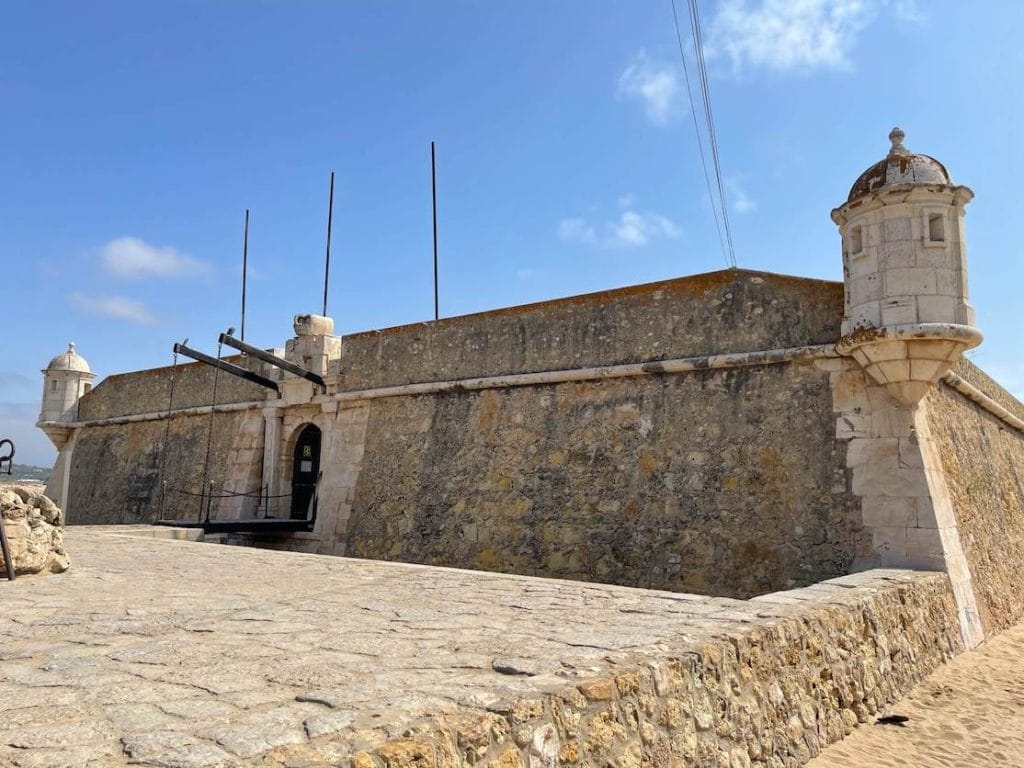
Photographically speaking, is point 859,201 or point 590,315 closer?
point 859,201

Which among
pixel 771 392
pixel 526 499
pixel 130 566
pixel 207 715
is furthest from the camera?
pixel 526 499

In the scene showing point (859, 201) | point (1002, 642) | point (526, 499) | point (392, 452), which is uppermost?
point (859, 201)

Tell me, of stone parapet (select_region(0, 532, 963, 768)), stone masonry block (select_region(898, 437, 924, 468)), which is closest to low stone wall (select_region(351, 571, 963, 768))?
stone parapet (select_region(0, 532, 963, 768))

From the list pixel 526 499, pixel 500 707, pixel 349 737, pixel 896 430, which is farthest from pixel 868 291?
pixel 349 737

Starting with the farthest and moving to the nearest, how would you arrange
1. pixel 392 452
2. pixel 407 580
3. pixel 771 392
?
pixel 392 452 → pixel 771 392 → pixel 407 580

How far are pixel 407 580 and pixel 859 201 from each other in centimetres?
519

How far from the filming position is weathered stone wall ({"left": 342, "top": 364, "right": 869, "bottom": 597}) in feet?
23.1

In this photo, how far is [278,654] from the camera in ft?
9.50

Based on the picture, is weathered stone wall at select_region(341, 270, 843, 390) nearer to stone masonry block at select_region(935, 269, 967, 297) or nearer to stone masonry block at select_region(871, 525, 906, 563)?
stone masonry block at select_region(935, 269, 967, 297)

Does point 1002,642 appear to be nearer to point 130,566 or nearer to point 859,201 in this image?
point 859,201

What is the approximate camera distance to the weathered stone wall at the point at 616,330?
25.0 feet

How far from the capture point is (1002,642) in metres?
6.70

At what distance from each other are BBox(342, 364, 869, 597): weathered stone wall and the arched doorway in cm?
244

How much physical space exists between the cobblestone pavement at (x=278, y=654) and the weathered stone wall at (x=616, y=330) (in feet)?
12.4
